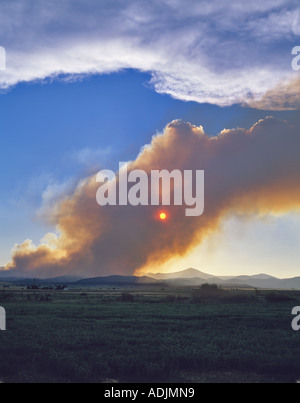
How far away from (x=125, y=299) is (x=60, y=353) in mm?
59097

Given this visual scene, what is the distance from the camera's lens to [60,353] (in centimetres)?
2283

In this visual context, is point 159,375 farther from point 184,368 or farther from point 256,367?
point 256,367

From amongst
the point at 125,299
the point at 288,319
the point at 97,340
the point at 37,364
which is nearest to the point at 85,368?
the point at 37,364

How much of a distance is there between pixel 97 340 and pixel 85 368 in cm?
715
